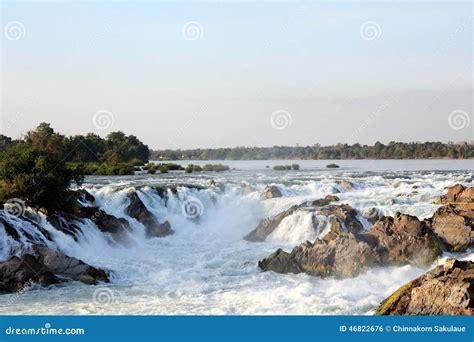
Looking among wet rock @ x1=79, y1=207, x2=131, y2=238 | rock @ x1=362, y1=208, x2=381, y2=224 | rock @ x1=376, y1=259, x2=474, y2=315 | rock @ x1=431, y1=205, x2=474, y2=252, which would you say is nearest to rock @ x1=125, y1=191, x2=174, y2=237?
wet rock @ x1=79, y1=207, x2=131, y2=238

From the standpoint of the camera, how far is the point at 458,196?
2361cm

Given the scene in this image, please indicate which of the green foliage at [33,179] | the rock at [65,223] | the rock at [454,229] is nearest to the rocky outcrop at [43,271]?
the rock at [65,223]

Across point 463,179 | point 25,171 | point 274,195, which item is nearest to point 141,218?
point 25,171

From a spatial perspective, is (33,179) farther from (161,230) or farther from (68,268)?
(161,230)

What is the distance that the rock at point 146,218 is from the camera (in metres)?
22.1

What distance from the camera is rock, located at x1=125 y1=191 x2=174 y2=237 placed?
2211cm

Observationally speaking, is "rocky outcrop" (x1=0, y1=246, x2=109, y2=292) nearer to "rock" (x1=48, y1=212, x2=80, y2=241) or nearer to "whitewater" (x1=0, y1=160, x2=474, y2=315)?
"whitewater" (x1=0, y1=160, x2=474, y2=315)

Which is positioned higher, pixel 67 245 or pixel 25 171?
pixel 25 171

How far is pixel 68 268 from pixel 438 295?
9125 millimetres

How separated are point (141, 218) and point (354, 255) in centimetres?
1017

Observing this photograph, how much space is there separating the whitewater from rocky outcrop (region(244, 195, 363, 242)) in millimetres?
307

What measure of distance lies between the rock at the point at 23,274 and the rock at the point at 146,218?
7963 mm

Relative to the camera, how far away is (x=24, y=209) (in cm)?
1784
